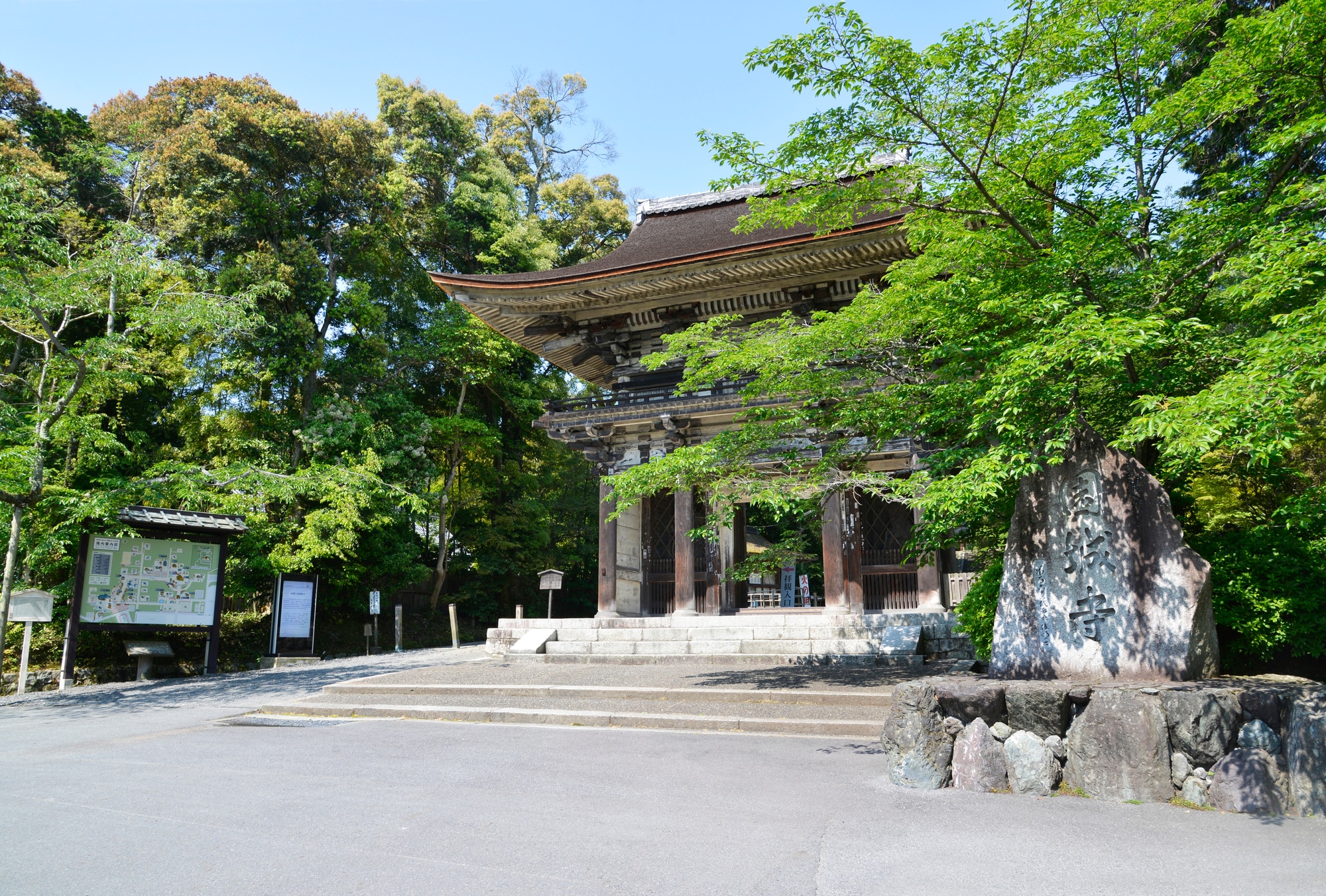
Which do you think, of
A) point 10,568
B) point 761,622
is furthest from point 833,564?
point 10,568

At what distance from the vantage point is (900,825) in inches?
148

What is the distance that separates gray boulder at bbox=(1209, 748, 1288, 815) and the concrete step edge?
265 centimetres

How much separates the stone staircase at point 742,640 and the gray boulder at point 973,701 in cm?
462

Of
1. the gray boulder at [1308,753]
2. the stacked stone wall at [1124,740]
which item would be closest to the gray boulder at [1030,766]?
the stacked stone wall at [1124,740]

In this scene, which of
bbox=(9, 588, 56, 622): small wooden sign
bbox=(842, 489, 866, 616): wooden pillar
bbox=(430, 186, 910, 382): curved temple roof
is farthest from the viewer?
bbox=(842, 489, 866, 616): wooden pillar

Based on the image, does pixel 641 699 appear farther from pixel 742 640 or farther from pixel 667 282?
pixel 667 282

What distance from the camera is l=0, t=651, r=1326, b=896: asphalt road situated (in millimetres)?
3094

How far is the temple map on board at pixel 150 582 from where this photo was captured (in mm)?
10719

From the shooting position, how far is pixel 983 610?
644 centimetres

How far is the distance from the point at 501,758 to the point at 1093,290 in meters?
5.24

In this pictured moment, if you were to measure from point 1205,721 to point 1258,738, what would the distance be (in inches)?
9.4

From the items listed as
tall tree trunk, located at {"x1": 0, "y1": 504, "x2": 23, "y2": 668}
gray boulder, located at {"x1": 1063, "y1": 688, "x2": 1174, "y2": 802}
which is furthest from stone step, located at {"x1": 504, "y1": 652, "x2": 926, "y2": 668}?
tall tree trunk, located at {"x1": 0, "y1": 504, "x2": 23, "y2": 668}

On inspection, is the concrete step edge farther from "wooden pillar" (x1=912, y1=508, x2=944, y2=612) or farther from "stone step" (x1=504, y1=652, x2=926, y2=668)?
"wooden pillar" (x1=912, y1=508, x2=944, y2=612)

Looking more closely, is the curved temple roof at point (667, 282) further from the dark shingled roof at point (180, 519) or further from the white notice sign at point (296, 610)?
the white notice sign at point (296, 610)
